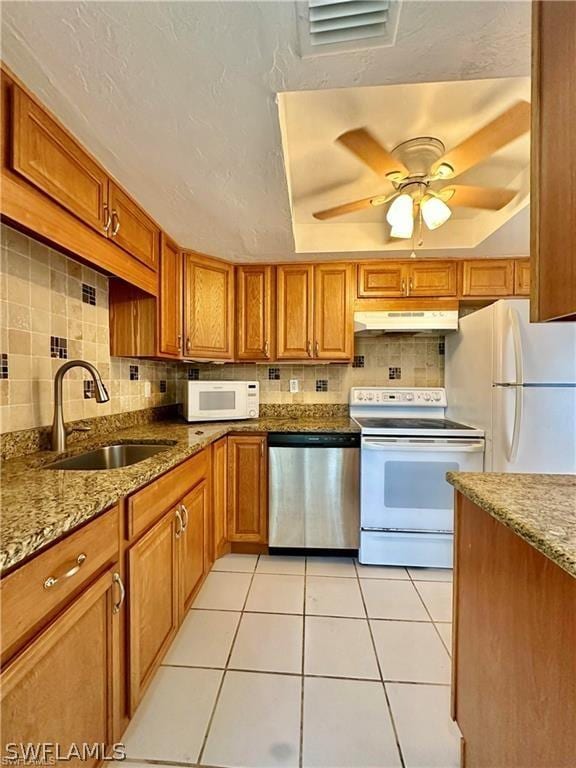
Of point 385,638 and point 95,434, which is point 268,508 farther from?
point 95,434

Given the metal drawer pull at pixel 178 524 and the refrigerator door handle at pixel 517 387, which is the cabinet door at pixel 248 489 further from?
the refrigerator door handle at pixel 517 387

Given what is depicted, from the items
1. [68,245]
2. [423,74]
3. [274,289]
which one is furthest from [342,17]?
[274,289]

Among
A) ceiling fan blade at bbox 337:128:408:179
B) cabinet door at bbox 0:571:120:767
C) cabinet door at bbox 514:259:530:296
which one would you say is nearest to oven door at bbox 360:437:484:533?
cabinet door at bbox 514:259:530:296

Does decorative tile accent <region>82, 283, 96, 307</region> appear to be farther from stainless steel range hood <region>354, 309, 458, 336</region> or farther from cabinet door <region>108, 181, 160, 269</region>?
stainless steel range hood <region>354, 309, 458, 336</region>

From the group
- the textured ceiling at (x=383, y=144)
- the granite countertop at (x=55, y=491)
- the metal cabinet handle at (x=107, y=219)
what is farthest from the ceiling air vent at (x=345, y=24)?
the granite countertop at (x=55, y=491)

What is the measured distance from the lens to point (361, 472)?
2.29 m

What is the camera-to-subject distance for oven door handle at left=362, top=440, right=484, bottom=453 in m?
2.19

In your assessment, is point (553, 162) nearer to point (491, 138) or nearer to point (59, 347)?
point (491, 138)

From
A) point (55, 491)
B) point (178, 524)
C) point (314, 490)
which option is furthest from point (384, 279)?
point (55, 491)

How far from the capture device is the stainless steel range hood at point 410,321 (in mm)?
2557

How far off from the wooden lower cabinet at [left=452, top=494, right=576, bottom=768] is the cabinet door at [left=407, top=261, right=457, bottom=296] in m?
1.94

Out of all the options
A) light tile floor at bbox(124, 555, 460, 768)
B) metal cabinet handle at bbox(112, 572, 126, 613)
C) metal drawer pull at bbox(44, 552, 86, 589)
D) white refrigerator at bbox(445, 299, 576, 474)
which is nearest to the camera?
metal drawer pull at bbox(44, 552, 86, 589)

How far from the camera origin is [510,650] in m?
0.81

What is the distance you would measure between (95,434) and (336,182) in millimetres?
1958
